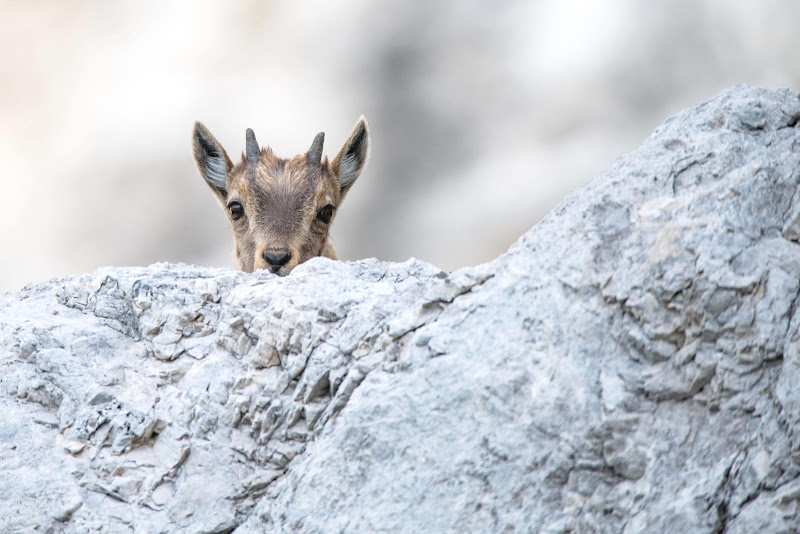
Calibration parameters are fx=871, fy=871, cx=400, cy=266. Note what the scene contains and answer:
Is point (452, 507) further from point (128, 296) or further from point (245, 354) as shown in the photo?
point (128, 296)

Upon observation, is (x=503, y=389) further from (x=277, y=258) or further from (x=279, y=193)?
(x=279, y=193)

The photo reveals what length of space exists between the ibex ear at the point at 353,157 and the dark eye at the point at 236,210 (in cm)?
153

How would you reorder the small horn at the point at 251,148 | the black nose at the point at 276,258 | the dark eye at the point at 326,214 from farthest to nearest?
the small horn at the point at 251,148
the dark eye at the point at 326,214
the black nose at the point at 276,258

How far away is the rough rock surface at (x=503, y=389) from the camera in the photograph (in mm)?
3516

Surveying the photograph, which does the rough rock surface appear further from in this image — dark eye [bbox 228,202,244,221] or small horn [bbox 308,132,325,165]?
small horn [bbox 308,132,325,165]

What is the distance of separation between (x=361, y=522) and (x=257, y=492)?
0.74m

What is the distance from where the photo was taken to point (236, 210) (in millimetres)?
10023

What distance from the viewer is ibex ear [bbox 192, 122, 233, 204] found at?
34.5 feet

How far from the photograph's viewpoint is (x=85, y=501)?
4.33 m

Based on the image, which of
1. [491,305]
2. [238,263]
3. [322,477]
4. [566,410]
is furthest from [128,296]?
[238,263]

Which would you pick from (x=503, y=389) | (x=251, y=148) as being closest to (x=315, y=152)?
(x=251, y=148)

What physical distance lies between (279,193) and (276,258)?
1230 mm

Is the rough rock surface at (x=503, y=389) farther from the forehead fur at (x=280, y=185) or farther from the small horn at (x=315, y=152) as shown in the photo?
the small horn at (x=315, y=152)

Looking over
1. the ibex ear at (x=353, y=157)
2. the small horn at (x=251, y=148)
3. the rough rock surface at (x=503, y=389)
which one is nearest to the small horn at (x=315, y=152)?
the ibex ear at (x=353, y=157)
